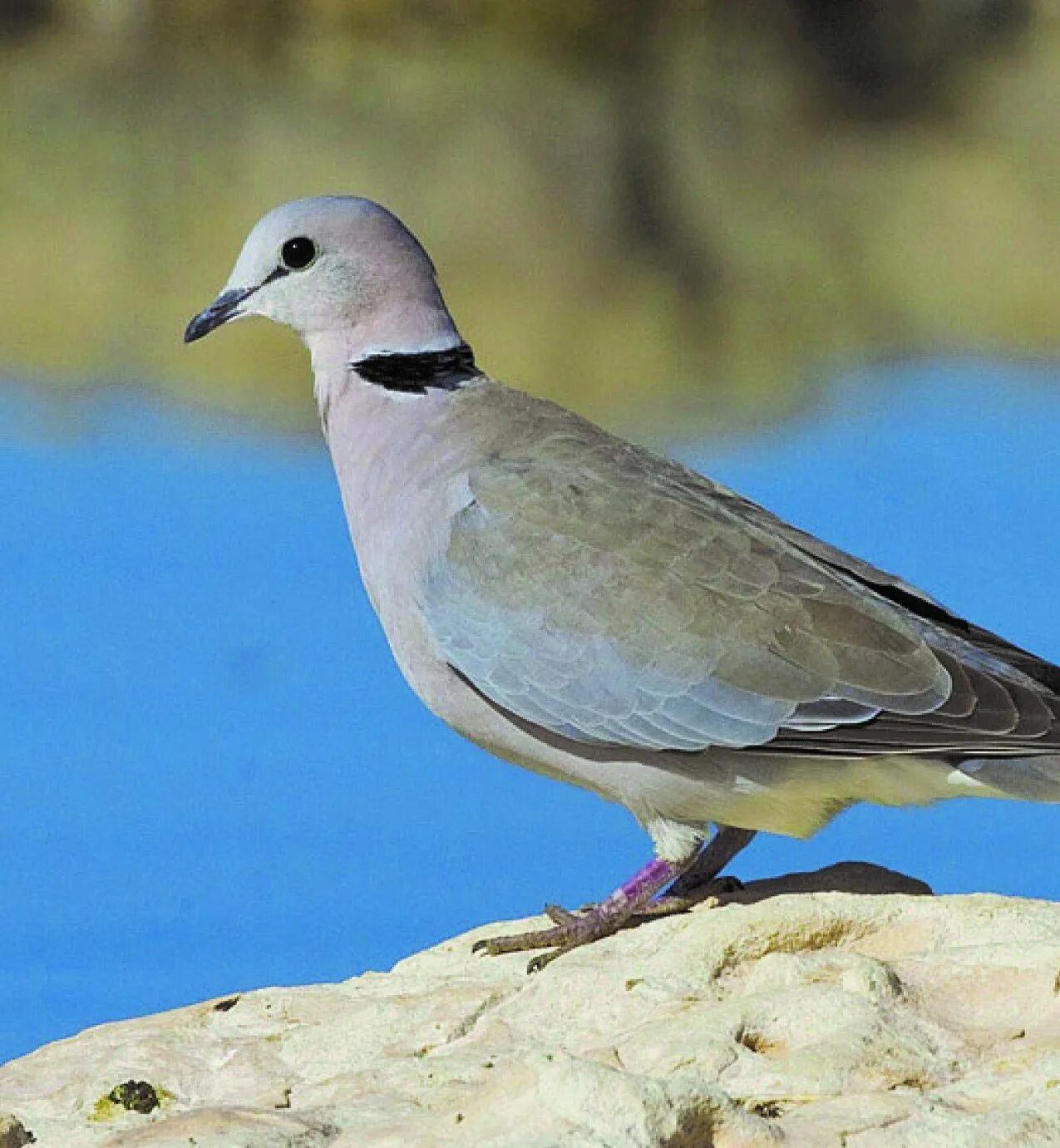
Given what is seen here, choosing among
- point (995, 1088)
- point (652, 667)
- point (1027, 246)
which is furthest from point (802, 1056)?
point (1027, 246)

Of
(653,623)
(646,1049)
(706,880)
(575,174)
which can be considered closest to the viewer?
(646,1049)

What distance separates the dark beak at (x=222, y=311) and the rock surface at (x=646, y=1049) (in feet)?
3.85

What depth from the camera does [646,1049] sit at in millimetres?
2920

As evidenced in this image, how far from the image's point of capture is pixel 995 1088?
9.23 feet

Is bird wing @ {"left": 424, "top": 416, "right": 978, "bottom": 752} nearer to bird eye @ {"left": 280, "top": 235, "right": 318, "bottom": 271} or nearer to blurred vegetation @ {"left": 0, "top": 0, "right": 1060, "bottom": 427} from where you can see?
bird eye @ {"left": 280, "top": 235, "right": 318, "bottom": 271}

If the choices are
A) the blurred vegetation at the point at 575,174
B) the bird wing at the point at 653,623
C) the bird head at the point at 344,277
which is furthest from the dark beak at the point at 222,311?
the blurred vegetation at the point at 575,174

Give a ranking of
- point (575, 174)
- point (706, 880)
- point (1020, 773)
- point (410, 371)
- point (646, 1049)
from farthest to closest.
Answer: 1. point (575, 174)
2. point (410, 371)
3. point (706, 880)
4. point (1020, 773)
5. point (646, 1049)

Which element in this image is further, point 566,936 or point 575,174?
point 575,174

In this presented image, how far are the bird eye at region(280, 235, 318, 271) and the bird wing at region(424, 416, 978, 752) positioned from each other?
0.52 meters

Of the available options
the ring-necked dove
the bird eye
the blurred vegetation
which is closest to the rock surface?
the ring-necked dove

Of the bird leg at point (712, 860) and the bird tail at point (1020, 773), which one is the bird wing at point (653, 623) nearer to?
the bird tail at point (1020, 773)

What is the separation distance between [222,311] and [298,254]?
18cm

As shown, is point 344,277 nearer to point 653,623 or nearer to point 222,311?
point 222,311

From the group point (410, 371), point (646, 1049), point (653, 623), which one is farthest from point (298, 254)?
point (646, 1049)
